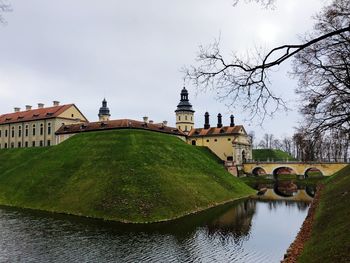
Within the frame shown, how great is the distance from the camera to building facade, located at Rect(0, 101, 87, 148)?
247ft

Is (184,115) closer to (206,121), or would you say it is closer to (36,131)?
(206,121)

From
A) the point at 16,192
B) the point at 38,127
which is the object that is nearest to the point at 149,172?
the point at 16,192

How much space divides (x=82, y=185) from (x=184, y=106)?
66265 mm

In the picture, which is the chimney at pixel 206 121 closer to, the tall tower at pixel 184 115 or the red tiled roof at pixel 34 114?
the tall tower at pixel 184 115

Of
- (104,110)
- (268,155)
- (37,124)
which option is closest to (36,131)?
(37,124)

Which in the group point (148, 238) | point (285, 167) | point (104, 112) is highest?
point (104, 112)

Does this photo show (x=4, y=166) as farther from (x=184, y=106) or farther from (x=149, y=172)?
(x=184, y=106)

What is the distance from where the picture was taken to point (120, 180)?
42.7 metres

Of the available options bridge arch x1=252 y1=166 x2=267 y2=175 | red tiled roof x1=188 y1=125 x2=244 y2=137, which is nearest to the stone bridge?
bridge arch x1=252 y1=166 x2=267 y2=175

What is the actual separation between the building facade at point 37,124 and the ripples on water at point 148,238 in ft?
123

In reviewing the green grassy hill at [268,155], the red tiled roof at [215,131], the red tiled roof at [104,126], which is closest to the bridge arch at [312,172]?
the red tiled roof at [215,131]

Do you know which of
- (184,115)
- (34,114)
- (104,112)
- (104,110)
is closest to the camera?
(34,114)

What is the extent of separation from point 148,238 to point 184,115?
79.7m

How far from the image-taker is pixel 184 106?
4203 inches
